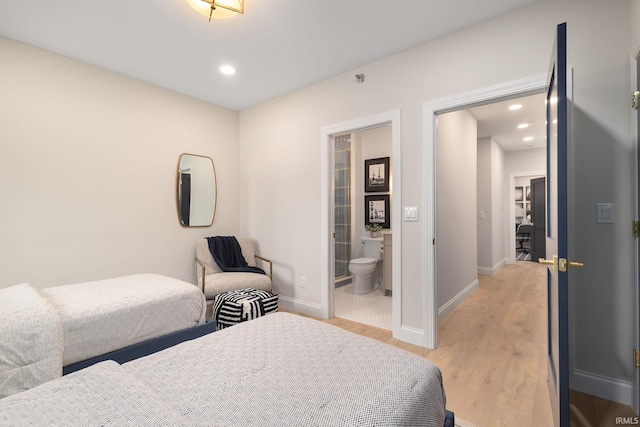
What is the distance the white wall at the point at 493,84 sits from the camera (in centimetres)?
188

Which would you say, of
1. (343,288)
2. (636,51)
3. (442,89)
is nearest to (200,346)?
(442,89)

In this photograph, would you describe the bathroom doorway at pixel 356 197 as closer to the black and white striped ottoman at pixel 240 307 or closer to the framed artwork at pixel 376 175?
the framed artwork at pixel 376 175

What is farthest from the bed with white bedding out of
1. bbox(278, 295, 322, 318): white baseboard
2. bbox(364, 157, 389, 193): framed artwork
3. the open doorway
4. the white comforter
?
bbox(364, 157, 389, 193): framed artwork

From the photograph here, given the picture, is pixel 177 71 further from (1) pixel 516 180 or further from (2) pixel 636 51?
(1) pixel 516 180

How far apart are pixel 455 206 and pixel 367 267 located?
144 centimetres

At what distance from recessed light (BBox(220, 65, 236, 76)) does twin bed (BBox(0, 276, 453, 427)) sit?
8.93 feet

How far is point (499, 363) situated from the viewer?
7.85 ft

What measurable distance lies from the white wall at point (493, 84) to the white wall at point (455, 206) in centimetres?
81

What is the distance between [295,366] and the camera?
43.6 inches

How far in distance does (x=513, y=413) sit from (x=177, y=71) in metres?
3.97

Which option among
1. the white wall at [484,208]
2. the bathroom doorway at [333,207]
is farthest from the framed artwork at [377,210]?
the white wall at [484,208]

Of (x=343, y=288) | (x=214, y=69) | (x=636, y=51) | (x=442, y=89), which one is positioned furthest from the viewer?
(x=343, y=288)

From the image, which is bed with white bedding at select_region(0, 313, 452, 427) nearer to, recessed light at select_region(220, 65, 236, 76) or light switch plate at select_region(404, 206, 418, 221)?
light switch plate at select_region(404, 206, 418, 221)

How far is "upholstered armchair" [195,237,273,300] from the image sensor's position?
320 cm
